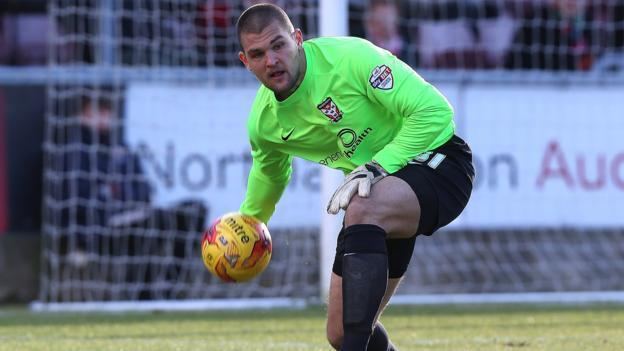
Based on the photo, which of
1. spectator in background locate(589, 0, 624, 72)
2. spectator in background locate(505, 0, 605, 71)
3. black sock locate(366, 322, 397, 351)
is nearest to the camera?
black sock locate(366, 322, 397, 351)

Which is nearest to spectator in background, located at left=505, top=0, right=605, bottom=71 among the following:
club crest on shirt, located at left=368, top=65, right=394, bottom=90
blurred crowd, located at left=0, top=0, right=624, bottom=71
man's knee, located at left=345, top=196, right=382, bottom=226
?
blurred crowd, located at left=0, top=0, right=624, bottom=71

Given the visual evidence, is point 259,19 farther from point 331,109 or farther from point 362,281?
point 362,281

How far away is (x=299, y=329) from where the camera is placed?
24.2ft

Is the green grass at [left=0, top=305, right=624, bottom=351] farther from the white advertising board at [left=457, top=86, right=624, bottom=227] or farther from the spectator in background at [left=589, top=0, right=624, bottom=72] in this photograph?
the spectator in background at [left=589, top=0, right=624, bottom=72]

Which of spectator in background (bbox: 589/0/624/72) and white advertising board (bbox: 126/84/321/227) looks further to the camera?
spectator in background (bbox: 589/0/624/72)

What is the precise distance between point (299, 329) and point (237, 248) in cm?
230

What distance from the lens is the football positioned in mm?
5164

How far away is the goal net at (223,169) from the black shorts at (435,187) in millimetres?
4725

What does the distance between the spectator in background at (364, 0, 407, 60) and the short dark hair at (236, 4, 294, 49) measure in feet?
18.6

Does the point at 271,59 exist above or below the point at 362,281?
above

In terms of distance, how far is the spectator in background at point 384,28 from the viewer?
10422 millimetres

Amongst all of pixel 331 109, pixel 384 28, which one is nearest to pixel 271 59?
pixel 331 109

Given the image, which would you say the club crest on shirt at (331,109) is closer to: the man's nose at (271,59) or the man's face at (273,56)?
the man's face at (273,56)

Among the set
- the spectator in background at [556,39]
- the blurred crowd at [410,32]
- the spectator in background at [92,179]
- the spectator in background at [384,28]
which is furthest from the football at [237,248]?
the spectator in background at [556,39]
